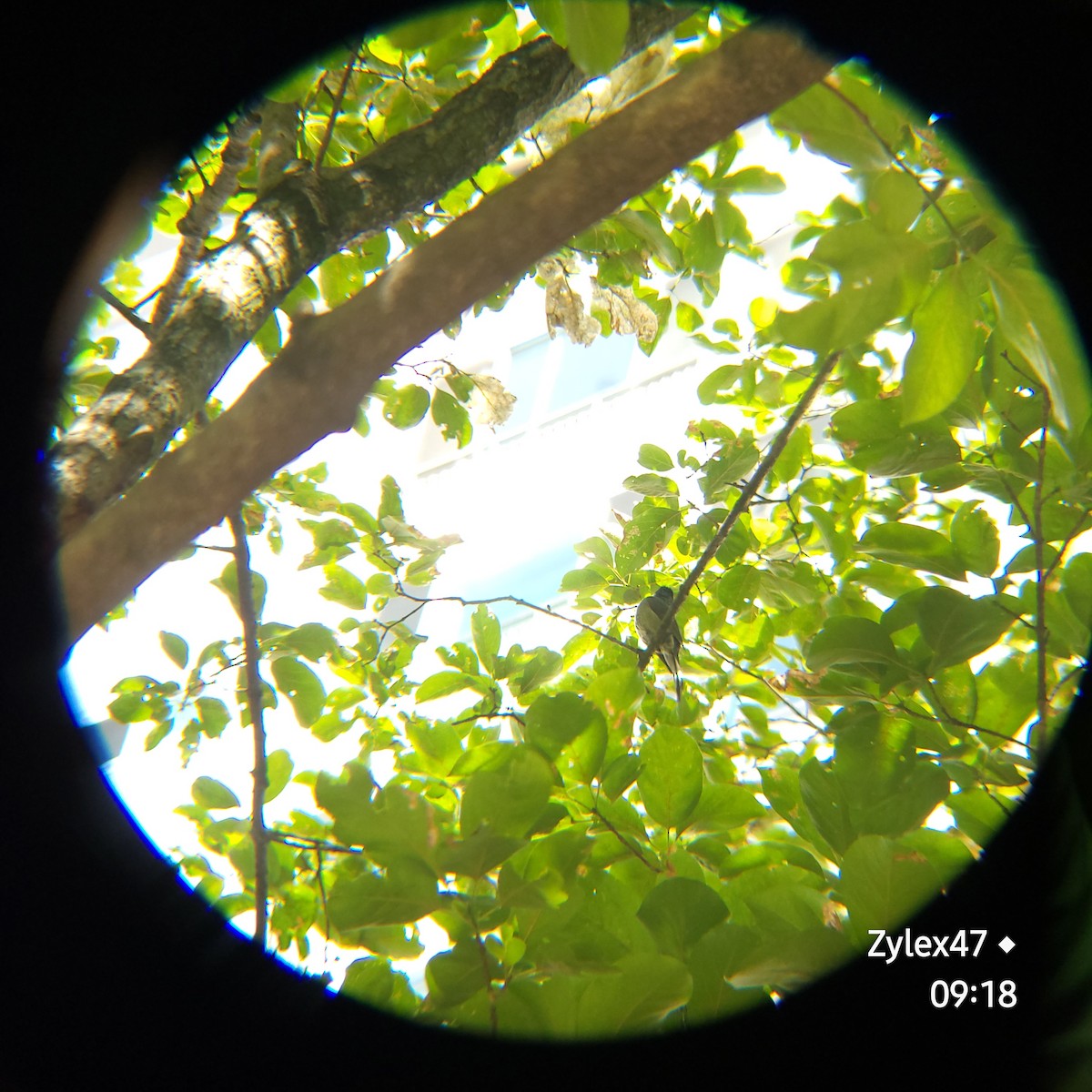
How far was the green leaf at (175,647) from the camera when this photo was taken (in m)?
1.42

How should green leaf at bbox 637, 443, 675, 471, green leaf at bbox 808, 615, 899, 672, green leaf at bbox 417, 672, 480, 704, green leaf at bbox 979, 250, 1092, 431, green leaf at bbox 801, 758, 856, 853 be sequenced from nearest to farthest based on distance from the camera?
green leaf at bbox 979, 250, 1092, 431 < green leaf at bbox 801, 758, 856, 853 < green leaf at bbox 808, 615, 899, 672 < green leaf at bbox 417, 672, 480, 704 < green leaf at bbox 637, 443, 675, 471

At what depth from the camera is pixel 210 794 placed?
46.4 inches

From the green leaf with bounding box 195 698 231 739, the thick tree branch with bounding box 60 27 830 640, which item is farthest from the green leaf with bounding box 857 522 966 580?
the green leaf with bounding box 195 698 231 739

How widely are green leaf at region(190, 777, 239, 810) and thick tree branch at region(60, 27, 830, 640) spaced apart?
29.5 inches

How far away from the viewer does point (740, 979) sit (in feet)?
2.00

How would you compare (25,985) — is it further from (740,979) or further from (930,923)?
(930,923)

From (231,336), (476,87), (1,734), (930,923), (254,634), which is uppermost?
(476,87)

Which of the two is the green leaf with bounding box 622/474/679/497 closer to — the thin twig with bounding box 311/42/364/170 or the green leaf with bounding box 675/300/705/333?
the green leaf with bounding box 675/300/705/333

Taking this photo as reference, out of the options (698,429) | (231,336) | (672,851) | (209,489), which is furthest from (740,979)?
(698,429)

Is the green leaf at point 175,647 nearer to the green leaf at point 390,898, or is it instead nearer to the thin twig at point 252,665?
the thin twig at point 252,665

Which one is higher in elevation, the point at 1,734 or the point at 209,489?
the point at 209,489

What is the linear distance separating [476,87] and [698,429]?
2.95ft

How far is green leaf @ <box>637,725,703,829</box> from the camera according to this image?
84cm

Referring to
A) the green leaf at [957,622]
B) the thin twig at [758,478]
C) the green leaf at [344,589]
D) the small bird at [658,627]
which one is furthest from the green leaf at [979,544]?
the green leaf at [344,589]
